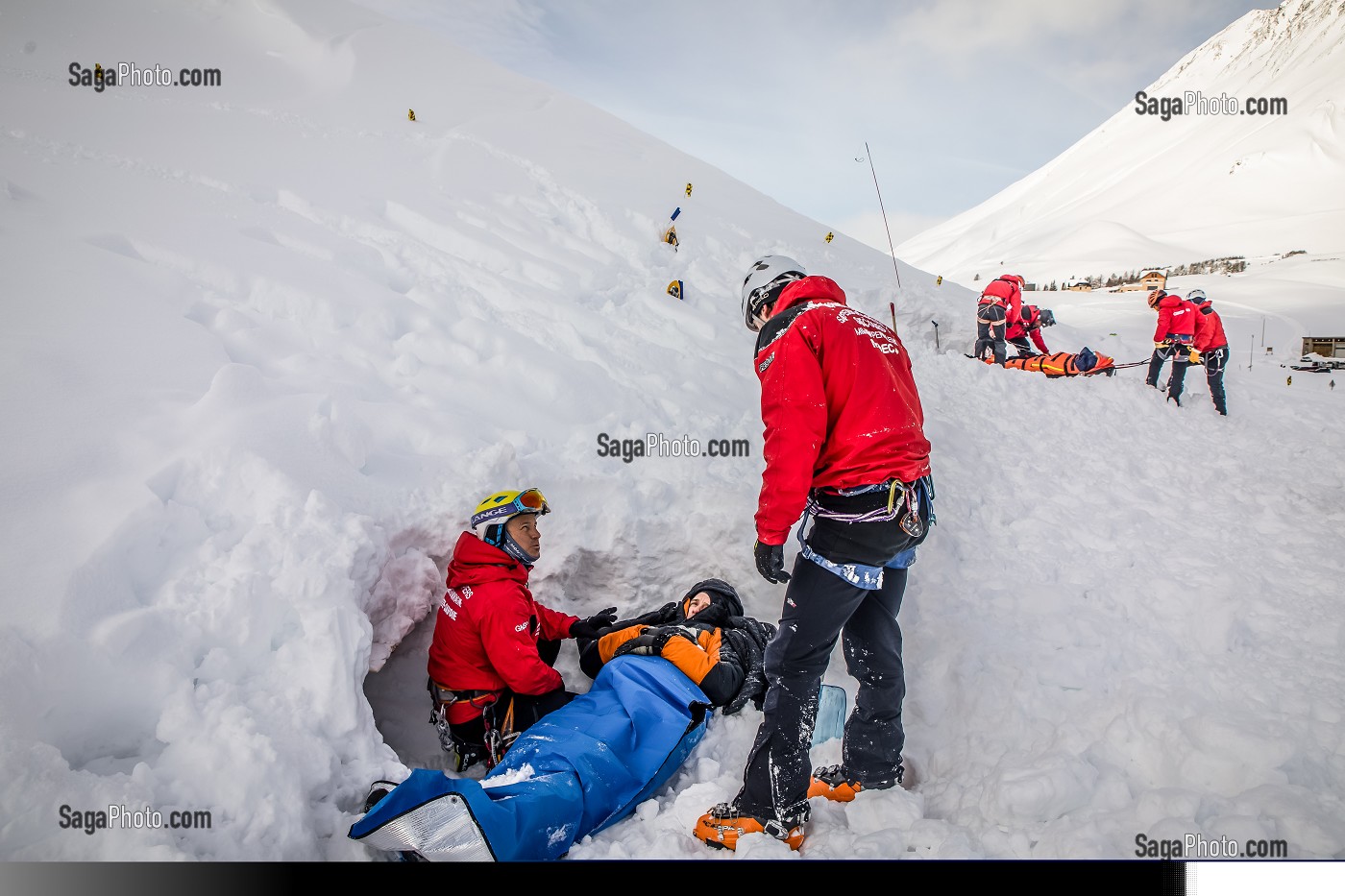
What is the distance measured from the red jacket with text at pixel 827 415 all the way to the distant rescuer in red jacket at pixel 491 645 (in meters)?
1.36

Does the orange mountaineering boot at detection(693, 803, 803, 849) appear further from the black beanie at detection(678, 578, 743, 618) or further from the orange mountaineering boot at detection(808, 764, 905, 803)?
the black beanie at detection(678, 578, 743, 618)

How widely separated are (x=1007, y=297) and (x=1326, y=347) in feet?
26.1

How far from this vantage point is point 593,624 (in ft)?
11.4

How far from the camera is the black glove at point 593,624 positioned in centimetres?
339

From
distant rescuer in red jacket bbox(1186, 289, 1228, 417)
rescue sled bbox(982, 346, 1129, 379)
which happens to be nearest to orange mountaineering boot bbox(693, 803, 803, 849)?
rescue sled bbox(982, 346, 1129, 379)

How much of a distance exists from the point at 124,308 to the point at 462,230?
3.06 m

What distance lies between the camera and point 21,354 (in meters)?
2.59

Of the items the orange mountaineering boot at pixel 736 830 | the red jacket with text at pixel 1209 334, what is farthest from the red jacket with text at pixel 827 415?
the red jacket with text at pixel 1209 334

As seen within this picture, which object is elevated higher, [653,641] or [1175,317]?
[1175,317]

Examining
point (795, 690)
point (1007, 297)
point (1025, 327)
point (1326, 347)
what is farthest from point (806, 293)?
point (1326, 347)

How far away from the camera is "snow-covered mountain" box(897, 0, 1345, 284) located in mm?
23234

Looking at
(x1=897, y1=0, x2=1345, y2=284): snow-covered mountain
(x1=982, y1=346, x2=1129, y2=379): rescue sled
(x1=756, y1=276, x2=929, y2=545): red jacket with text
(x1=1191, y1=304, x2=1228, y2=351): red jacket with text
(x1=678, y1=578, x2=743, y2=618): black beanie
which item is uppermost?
(x1=897, y1=0, x2=1345, y2=284): snow-covered mountain

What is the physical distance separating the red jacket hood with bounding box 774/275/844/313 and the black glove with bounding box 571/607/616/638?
2.02 metres

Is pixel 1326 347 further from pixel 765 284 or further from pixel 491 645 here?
pixel 491 645
